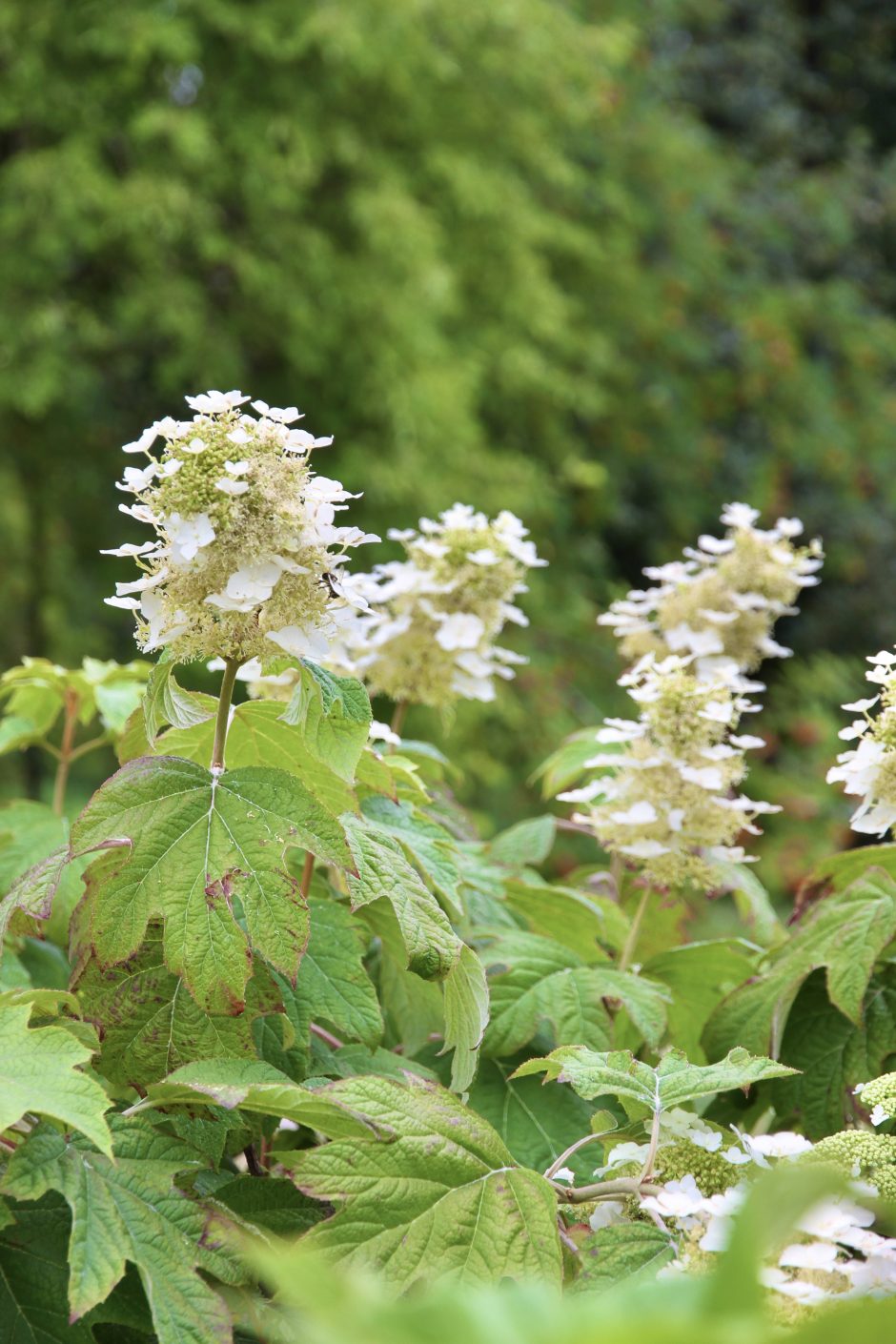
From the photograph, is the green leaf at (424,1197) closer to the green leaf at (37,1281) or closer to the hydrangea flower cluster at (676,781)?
the green leaf at (37,1281)

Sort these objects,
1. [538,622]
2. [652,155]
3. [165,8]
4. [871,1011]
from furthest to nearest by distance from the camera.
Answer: [652,155] < [538,622] < [165,8] < [871,1011]

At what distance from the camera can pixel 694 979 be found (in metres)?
1.45

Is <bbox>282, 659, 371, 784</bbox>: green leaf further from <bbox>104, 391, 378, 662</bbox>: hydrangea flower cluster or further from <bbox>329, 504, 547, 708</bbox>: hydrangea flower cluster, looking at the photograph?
<bbox>329, 504, 547, 708</bbox>: hydrangea flower cluster

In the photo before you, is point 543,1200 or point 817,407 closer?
point 543,1200

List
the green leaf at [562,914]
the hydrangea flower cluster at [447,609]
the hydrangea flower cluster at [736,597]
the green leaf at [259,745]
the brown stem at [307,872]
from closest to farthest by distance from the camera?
the green leaf at [259,745] < the brown stem at [307,872] < the green leaf at [562,914] < the hydrangea flower cluster at [447,609] < the hydrangea flower cluster at [736,597]

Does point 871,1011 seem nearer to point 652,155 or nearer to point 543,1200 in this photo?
point 543,1200

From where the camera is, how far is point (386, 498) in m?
5.78

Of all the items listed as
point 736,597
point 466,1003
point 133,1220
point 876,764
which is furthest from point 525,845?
point 133,1220

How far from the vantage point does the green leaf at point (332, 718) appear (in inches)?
40.1

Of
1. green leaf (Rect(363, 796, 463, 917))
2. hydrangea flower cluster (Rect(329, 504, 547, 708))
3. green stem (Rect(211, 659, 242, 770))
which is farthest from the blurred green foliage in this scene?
green stem (Rect(211, 659, 242, 770))

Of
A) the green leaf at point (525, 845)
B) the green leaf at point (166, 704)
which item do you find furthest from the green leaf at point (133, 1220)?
the green leaf at point (525, 845)

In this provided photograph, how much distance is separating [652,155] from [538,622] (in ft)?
9.04

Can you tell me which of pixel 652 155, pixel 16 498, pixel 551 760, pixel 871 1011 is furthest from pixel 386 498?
pixel 871 1011

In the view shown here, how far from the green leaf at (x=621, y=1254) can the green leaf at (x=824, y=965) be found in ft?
1.16
